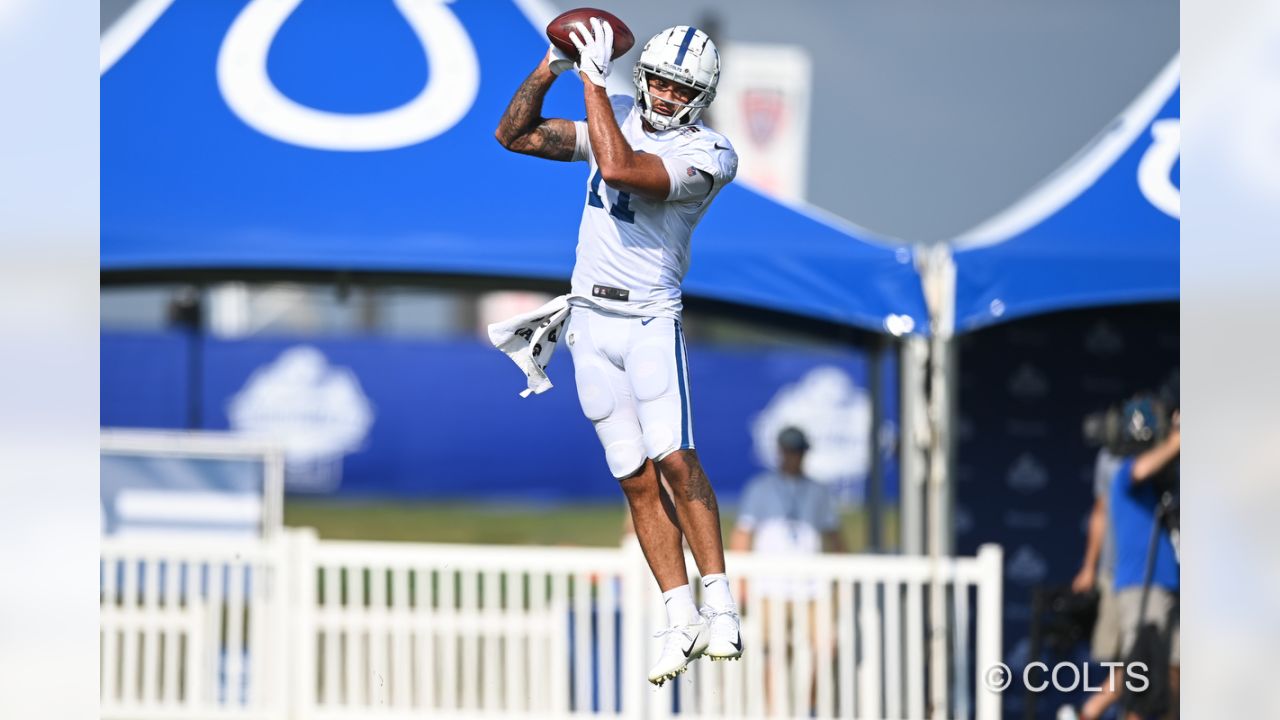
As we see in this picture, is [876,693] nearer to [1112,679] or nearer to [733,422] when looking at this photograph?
[1112,679]

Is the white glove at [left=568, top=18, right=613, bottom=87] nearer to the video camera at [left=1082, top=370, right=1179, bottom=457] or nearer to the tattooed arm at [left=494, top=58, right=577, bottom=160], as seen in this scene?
the tattooed arm at [left=494, top=58, right=577, bottom=160]

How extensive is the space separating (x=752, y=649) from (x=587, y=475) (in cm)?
1412

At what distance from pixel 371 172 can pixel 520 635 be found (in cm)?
211

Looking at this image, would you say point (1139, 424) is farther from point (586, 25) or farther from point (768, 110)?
point (768, 110)

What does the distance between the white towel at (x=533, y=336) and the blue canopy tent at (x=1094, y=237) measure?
280cm

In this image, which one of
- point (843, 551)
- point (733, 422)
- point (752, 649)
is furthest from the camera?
point (733, 422)

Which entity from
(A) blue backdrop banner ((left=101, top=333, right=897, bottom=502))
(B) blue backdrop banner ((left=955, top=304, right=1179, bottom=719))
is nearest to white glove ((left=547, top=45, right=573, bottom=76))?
(B) blue backdrop banner ((left=955, top=304, right=1179, bottom=719))

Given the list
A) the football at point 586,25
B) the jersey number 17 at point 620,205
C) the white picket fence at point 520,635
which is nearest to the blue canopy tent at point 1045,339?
the white picket fence at point 520,635

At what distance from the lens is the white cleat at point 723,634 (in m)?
3.67

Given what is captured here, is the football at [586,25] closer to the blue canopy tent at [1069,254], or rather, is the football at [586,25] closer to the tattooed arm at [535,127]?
the tattooed arm at [535,127]

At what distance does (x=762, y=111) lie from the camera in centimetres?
2581

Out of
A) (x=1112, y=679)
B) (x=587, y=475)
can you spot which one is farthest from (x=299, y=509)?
(x=1112, y=679)

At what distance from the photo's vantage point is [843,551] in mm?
7805

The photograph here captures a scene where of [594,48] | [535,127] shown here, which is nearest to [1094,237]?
[535,127]
